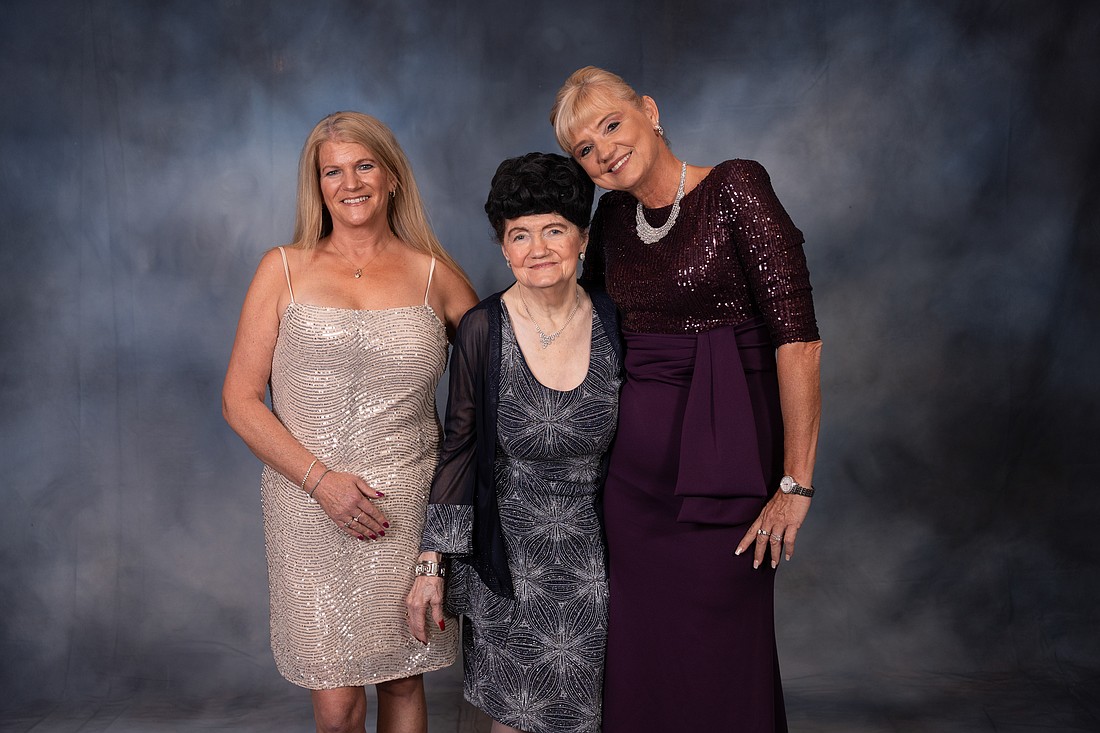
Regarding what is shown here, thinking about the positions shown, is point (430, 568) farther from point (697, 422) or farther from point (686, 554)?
point (697, 422)

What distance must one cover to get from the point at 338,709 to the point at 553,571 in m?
0.76

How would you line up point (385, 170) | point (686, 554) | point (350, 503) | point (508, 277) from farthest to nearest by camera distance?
point (508, 277), point (385, 170), point (350, 503), point (686, 554)

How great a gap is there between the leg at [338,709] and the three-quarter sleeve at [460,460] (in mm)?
566

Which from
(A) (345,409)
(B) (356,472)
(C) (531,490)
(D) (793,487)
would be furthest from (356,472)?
(D) (793,487)

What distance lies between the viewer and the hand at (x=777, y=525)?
2408 mm

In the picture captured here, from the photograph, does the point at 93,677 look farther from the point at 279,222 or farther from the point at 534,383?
the point at 534,383

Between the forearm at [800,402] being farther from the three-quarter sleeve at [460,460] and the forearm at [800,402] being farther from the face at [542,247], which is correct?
the three-quarter sleeve at [460,460]

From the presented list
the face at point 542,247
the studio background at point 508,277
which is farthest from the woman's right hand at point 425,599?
the studio background at point 508,277

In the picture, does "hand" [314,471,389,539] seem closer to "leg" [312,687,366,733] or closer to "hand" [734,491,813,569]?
"leg" [312,687,366,733]

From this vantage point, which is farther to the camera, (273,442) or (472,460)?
(273,442)

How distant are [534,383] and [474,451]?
0.76 ft

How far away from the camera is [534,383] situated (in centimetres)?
246

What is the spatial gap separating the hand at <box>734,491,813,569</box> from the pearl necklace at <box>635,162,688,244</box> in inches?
26.6

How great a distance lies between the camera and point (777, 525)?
7.93 feet
